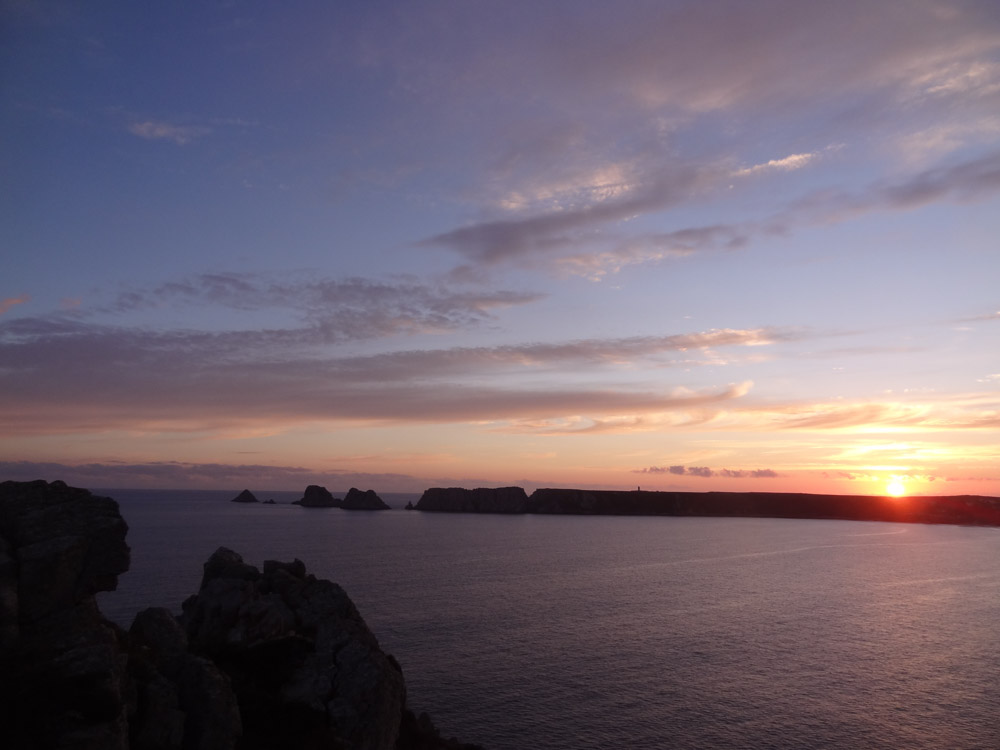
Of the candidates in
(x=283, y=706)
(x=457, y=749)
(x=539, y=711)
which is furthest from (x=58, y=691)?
(x=539, y=711)

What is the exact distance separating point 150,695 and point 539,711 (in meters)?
28.6

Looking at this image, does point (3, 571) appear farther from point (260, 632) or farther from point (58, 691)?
point (260, 632)

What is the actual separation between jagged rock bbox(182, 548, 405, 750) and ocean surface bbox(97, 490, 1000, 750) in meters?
12.7

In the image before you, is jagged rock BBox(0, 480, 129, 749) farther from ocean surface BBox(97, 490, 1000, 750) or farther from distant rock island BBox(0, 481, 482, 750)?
ocean surface BBox(97, 490, 1000, 750)

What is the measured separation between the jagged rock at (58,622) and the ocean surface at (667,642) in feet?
82.0

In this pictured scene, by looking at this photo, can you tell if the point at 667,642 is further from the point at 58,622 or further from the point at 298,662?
the point at 58,622

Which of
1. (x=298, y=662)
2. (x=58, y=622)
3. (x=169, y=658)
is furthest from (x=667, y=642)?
(x=58, y=622)

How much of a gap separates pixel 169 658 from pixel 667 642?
52.1m

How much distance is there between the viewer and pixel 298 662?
34156 millimetres

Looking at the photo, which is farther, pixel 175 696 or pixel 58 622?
pixel 175 696

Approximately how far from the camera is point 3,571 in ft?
88.1

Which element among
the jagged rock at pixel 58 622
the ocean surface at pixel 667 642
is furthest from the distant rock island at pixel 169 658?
the ocean surface at pixel 667 642

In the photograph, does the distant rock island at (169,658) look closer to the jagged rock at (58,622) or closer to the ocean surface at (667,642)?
the jagged rock at (58,622)

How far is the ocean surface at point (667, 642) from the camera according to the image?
47000 mm
